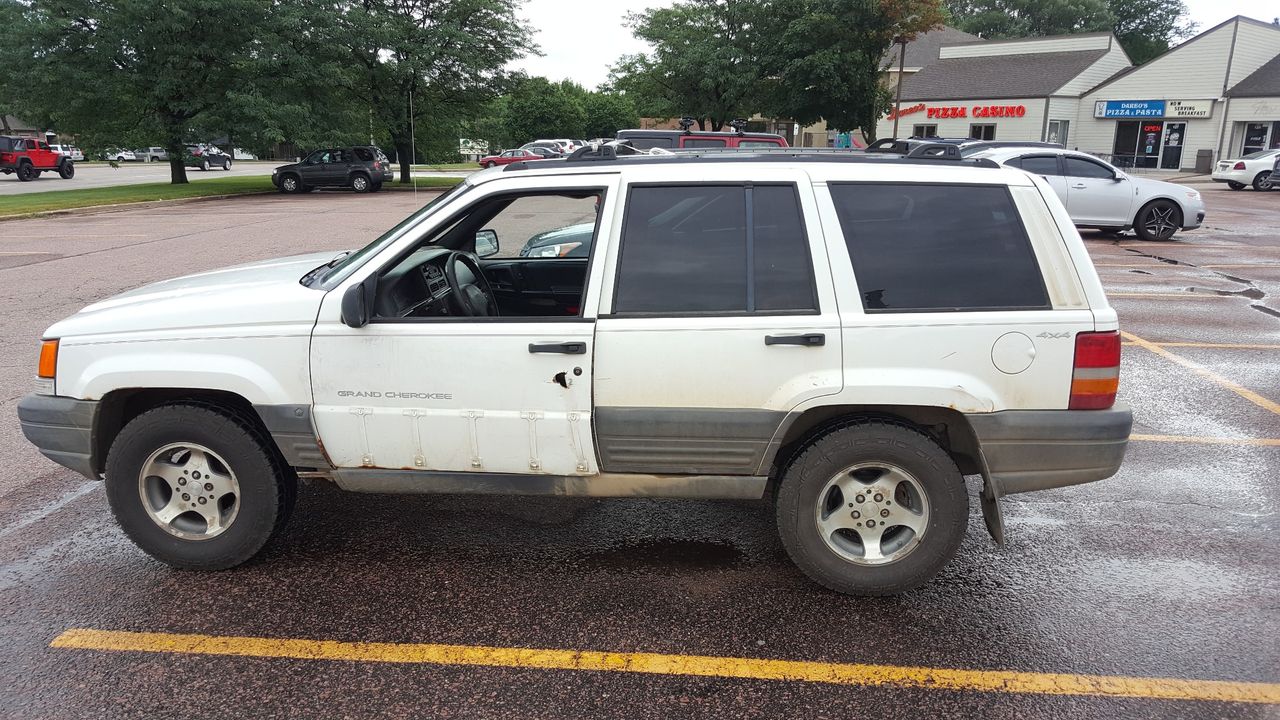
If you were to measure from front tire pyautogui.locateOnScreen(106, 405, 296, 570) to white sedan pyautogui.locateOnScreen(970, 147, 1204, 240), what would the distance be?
48.5ft

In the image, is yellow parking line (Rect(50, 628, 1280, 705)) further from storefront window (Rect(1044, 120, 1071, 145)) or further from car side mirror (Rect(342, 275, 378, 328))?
storefront window (Rect(1044, 120, 1071, 145))

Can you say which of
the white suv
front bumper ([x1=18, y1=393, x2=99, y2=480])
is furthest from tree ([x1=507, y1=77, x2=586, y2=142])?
the white suv

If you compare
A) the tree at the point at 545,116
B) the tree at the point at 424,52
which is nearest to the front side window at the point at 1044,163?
the tree at the point at 424,52

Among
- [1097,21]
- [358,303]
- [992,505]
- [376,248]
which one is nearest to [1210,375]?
[992,505]

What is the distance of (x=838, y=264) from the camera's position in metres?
3.44

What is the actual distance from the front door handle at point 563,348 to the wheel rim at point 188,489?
149 centimetres

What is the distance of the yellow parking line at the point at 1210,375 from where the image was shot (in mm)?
6371

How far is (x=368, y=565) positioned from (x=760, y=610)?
178cm

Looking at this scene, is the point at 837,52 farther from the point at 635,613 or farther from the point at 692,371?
the point at 635,613

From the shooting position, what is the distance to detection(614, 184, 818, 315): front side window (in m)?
3.46

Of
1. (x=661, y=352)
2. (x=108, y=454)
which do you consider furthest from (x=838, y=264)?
(x=108, y=454)

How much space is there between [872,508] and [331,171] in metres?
33.7

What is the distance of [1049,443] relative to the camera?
135 inches

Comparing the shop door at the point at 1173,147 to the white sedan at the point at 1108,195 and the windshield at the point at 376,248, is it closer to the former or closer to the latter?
the white sedan at the point at 1108,195
